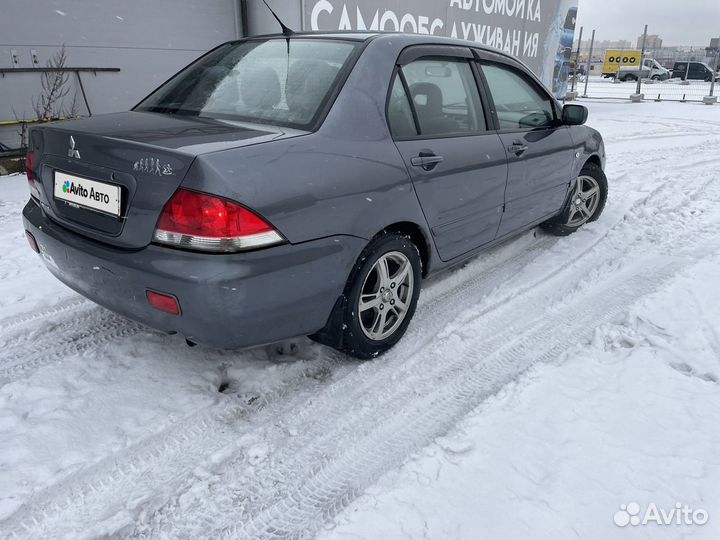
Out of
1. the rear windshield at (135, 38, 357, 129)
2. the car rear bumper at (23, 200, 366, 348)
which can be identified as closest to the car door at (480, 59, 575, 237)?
the rear windshield at (135, 38, 357, 129)

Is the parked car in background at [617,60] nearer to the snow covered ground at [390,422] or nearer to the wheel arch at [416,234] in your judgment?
the snow covered ground at [390,422]

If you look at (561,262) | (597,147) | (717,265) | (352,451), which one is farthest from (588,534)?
(597,147)

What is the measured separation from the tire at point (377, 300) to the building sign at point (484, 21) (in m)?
5.23

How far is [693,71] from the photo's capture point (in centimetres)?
4066

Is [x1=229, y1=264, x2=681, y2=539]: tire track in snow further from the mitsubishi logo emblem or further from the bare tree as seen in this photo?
the bare tree

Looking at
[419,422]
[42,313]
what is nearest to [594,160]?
[419,422]

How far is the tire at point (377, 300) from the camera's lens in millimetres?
2566

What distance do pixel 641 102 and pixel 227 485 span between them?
23200mm

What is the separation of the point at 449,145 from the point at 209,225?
1528mm

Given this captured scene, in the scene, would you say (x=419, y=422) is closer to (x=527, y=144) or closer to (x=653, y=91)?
(x=527, y=144)

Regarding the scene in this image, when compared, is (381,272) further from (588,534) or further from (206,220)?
(588,534)

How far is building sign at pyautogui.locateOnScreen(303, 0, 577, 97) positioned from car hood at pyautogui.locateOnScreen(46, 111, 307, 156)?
5300 millimetres

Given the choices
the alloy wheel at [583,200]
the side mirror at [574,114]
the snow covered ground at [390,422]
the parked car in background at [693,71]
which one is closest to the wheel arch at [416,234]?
the snow covered ground at [390,422]

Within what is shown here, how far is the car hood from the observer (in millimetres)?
2139
